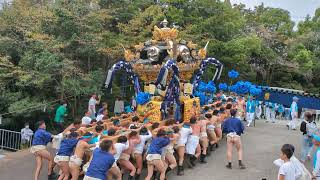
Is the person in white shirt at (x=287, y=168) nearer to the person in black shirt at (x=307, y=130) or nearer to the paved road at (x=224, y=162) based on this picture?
the paved road at (x=224, y=162)

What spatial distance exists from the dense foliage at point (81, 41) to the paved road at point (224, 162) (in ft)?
17.4

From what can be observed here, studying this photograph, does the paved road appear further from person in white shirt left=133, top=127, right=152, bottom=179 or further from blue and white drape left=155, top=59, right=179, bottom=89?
blue and white drape left=155, top=59, right=179, bottom=89

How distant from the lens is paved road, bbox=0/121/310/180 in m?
10.7

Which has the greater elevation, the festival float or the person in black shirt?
the festival float

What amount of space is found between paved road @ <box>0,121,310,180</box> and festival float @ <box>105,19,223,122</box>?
2.21 meters

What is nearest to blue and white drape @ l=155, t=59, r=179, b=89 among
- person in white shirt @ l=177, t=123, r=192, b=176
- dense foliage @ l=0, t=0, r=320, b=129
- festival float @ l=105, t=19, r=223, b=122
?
festival float @ l=105, t=19, r=223, b=122

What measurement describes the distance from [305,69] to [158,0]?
11.4 metres

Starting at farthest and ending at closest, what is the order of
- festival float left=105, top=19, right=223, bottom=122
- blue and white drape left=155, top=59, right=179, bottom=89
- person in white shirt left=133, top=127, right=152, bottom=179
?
festival float left=105, top=19, right=223, bottom=122 < blue and white drape left=155, top=59, right=179, bottom=89 < person in white shirt left=133, top=127, right=152, bottom=179

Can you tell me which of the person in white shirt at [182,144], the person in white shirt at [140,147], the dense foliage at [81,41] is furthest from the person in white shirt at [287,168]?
the dense foliage at [81,41]

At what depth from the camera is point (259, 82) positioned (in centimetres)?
3102

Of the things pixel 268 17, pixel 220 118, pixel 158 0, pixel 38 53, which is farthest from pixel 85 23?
pixel 268 17

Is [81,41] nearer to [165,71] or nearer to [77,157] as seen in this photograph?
[165,71]

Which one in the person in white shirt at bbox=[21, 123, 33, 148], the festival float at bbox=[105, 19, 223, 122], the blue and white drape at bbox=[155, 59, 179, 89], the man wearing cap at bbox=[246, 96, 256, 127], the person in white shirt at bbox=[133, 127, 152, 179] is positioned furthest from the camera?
the man wearing cap at bbox=[246, 96, 256, 127]

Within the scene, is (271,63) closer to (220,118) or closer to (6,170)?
(220,118)
